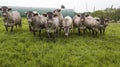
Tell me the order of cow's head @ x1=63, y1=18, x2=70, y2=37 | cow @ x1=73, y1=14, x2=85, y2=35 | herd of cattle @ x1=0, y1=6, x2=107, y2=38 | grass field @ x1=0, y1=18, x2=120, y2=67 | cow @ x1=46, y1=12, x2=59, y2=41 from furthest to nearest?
cow @ x1=73, y1=14, x2=85, y2=35 → cow's head @ x1=63, y1=18, x2=70, y2=37 → herd of cattle @ x1=0, y1=6, x2=107, y2=38 → cow @ x1=46, y1=12, x2=59, y2=41 → grass field @ x1=0, y1=18, x2=120, y2=67

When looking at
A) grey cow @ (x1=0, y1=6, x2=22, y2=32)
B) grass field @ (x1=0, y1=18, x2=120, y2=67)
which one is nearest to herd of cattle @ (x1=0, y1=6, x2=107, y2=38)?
grey cow @ (x1=0, y1=6, x2=22, y2=32)

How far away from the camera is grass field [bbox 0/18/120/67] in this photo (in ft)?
38.5

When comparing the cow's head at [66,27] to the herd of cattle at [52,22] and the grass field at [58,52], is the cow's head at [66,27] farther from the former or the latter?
the grass field at [58,52]

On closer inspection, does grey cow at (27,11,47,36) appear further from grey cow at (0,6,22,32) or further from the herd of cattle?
grey cow at (0,6,22,32)

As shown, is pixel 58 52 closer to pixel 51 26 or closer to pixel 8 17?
pixel 51 26

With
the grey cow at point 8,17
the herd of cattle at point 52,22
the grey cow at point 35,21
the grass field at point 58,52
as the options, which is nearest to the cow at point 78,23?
the herd of cattle at point 52,22

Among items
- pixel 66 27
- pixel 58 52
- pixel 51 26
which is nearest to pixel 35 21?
pixel 51 26

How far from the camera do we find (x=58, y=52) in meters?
13.0

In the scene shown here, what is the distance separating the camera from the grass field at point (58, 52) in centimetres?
1174

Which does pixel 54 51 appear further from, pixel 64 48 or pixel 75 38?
pixel 75 38

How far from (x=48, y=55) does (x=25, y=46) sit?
222 cm

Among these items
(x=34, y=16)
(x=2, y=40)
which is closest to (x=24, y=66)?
(x=2, y=40)

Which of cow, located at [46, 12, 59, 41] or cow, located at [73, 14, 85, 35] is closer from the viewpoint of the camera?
cow, located at [46, 12, 59, 41]

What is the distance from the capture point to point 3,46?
45.9 feet
